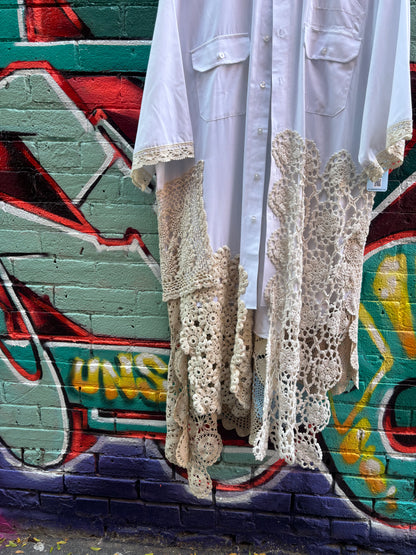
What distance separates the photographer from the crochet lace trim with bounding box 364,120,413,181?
113 centimetres

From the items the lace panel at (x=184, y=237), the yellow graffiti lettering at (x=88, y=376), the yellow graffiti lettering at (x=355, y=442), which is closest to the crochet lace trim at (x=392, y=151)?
the lace panel at (x=184, y=237)

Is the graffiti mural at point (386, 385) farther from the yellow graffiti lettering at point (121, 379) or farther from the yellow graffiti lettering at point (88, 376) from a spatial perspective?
the yellow graffiti lettering at point (88, 376)

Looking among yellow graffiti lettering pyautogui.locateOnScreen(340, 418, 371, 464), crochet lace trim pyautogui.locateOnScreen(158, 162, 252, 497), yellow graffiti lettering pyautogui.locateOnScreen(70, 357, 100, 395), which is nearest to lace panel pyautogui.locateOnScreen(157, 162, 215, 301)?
crochet lace trim pyautogui.locateOnScreen(158, 162, 252, 497)

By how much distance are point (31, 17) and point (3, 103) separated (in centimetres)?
33

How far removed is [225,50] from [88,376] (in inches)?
53.7

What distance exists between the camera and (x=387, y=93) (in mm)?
1186

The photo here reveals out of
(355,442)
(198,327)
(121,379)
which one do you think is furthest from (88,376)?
(355,442)

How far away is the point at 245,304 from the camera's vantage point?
131cm

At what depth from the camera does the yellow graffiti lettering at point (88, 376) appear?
6.06ft

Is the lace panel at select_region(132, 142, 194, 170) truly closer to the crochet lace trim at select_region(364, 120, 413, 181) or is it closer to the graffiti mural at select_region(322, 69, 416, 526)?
the crochet lace trim at select_region(364, 120, 413, 181)

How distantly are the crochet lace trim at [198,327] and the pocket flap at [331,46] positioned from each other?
45cm

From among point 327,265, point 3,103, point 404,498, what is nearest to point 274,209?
point 327,265

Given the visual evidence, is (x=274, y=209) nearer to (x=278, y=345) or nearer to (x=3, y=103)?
(x=278, y=345)

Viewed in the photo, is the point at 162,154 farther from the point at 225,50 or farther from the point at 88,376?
the point at 88,376
